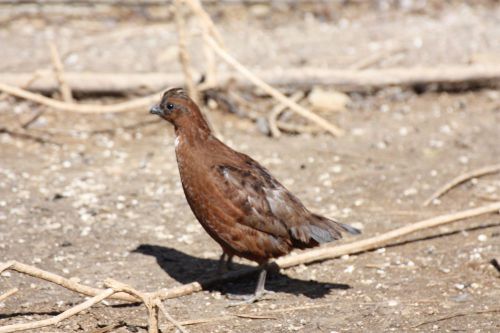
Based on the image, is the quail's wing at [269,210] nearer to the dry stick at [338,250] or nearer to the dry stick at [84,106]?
the dry stick at [338,250]

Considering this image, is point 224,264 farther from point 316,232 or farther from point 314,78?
point 314,78

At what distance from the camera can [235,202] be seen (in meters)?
5.37

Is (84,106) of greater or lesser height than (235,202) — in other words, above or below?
above

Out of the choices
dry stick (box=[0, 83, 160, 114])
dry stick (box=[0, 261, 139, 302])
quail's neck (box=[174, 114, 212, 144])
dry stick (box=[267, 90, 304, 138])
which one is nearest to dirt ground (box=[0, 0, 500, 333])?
dry stick (box=[267, 90, 304, 138])

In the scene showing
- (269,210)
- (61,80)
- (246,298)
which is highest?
(61,80)

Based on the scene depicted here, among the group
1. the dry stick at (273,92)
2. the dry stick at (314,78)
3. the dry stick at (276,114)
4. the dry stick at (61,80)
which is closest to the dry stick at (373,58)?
the dry stick at (314,78)

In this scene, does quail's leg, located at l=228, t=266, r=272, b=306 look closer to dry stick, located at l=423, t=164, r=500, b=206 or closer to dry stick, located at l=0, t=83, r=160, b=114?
dry stick, located at l=423, t=164, r=500, b=206

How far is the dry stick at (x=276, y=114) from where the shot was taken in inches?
328

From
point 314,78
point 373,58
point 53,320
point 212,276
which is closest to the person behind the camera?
point 53,320

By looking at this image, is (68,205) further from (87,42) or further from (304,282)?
(87,42)

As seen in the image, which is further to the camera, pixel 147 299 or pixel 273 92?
pixel 273 92

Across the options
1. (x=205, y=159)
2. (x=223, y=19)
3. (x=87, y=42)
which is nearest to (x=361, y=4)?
(x=223, y=19)

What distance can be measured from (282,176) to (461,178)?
1419mm

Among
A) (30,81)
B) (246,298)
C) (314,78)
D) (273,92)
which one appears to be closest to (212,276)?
(246,298)
